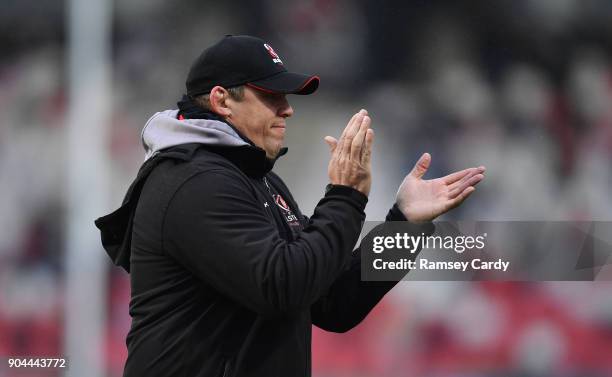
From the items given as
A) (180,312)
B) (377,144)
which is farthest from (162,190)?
(377,144)

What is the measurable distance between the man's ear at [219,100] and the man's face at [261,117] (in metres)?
0.01

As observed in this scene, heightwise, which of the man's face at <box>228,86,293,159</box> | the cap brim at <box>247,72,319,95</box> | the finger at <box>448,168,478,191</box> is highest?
the cap brim at <box>247,72,319,95</box>

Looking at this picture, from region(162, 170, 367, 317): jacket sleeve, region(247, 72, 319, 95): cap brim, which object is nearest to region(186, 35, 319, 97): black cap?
region(247, 72, 319, 95): cap brim

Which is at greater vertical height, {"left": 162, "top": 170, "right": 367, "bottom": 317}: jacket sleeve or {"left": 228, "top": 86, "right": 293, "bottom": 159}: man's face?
{"left": 228, "top": 86, "right": 293, "bottom": 159}: man's face

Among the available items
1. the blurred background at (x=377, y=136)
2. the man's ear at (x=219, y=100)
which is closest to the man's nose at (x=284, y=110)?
the man's ear at (x=219, y=100)

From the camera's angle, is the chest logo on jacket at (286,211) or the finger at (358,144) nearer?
the finger at (358,144)

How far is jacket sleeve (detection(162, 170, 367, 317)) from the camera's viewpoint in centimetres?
165

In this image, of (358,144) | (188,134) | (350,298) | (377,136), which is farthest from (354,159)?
(377,136)

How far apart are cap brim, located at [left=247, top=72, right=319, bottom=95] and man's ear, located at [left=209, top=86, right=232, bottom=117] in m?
0.06

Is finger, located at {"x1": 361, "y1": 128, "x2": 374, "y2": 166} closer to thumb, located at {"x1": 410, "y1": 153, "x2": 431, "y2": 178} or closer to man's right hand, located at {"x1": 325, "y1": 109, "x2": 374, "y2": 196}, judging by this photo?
man's right hand, located at {"x1": 325, "y1": 109, "x2": 374, "y2": 196}

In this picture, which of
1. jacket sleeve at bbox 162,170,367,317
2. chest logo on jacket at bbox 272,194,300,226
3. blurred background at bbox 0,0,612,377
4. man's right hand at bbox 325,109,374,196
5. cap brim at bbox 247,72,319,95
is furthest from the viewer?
blurred background at bbox 0,0,612,377

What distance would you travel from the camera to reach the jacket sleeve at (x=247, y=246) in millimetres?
1653

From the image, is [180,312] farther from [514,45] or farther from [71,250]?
[514,45]

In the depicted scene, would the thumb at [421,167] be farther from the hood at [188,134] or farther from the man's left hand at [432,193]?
the hood at [188,134]
